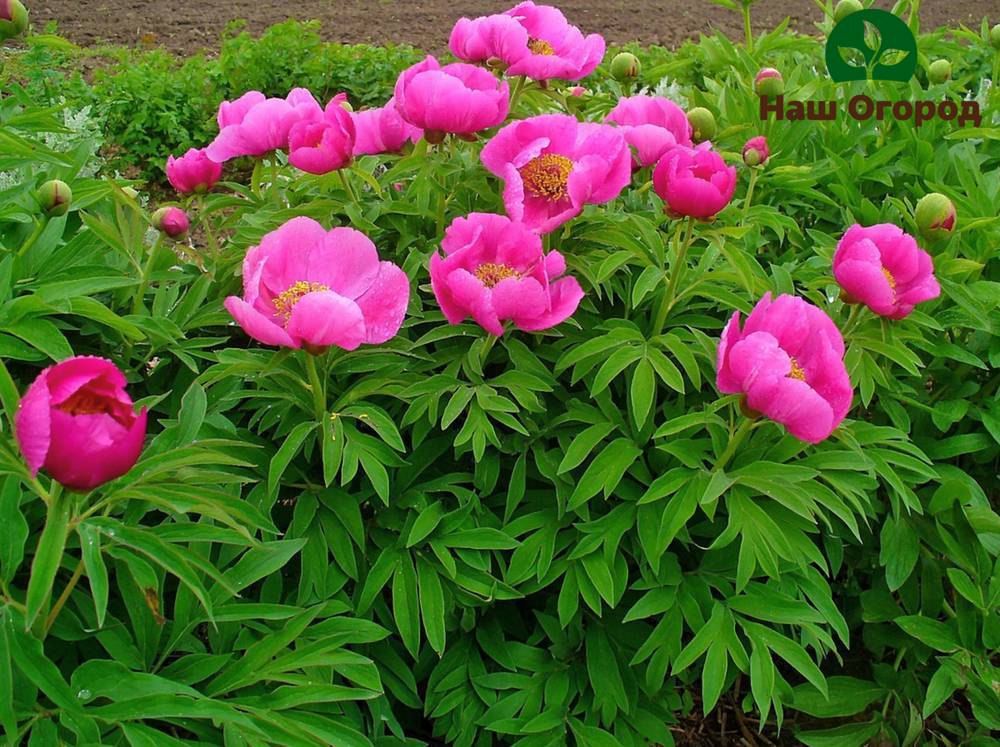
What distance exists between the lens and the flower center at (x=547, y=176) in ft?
4.86

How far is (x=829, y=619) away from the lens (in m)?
1.52

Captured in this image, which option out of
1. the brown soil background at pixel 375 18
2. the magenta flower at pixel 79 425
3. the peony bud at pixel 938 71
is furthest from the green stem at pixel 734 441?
the brown soil background at pixel 375 18

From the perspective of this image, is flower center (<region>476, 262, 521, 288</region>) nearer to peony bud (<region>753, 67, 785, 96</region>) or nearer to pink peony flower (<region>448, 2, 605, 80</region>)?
pink peony flower (<region>448, 2, 605, 80</region>)

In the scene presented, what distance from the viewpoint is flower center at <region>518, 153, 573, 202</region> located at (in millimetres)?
1480

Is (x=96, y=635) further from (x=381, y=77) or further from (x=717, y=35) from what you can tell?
(x=381, y=77)

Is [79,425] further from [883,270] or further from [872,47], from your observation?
[872,47]

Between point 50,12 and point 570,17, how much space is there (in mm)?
3769

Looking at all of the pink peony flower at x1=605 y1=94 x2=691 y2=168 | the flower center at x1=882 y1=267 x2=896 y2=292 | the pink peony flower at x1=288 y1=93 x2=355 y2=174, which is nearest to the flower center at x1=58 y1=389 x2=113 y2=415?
the pink peony flower at x1=288 y1=93 x2=355 y2=174

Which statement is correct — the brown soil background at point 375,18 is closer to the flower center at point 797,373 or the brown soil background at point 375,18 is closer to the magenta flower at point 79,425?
the flower center at point 797,373

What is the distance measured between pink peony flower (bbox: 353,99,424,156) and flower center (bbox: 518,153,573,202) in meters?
0.29

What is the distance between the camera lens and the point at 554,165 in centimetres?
148

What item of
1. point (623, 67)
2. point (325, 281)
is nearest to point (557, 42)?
point (623, 67)

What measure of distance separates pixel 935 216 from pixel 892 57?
105cm

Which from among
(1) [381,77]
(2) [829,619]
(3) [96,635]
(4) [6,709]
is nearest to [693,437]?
(2) [829,619]
